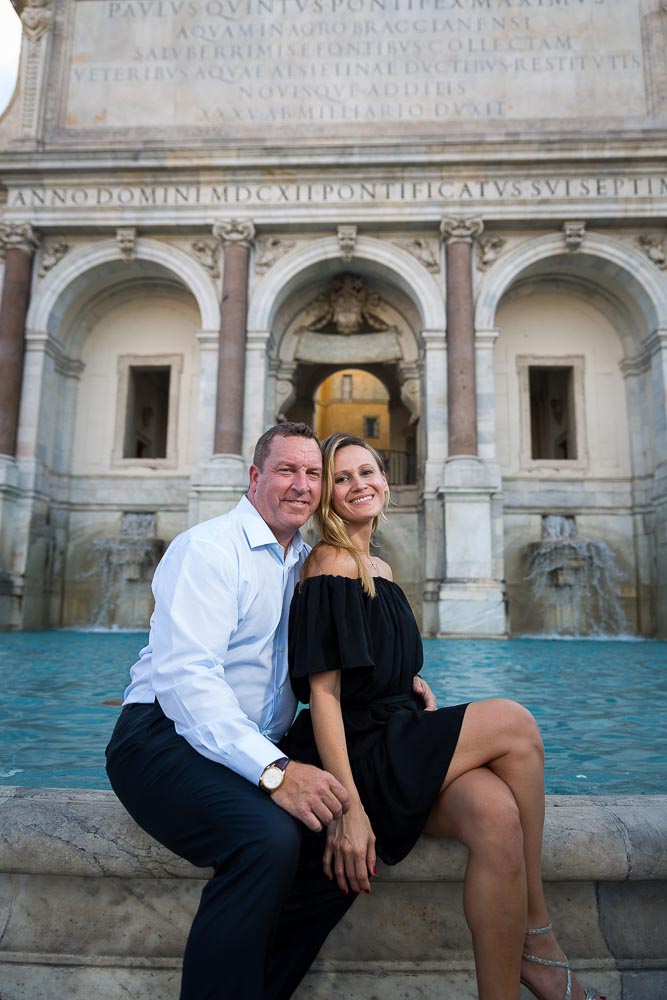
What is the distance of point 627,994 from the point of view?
166cm

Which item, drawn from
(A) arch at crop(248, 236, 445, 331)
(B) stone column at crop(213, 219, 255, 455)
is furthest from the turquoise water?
(A) arch at crop(248, 236, 445, 331)

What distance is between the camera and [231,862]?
4.93ft

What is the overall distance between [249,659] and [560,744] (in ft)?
7.76

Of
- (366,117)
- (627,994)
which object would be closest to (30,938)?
(627,994)

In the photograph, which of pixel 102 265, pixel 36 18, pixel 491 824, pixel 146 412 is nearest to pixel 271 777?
pixel 491 824

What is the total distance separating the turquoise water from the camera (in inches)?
120

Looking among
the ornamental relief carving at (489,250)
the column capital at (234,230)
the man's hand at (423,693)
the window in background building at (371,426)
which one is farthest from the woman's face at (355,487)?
the window in background building at (371,426)

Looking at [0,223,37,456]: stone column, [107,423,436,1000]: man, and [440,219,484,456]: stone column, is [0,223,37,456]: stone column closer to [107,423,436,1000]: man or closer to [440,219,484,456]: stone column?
[440,219,484,456]: stone column

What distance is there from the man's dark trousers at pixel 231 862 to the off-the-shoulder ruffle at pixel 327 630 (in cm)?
35

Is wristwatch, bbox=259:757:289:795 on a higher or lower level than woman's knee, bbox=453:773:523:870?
higher

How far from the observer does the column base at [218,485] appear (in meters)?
12.5

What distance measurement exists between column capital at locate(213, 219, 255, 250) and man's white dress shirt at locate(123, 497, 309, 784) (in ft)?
41.2

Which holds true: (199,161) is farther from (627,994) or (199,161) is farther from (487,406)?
(627,994)

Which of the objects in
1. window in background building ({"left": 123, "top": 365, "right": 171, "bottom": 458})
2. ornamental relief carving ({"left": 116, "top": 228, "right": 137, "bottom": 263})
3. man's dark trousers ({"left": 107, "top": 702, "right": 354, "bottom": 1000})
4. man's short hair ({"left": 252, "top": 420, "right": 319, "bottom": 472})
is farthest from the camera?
window in background building ({"left": 123, "top": 365, "right": 171, "bottom": 458})
